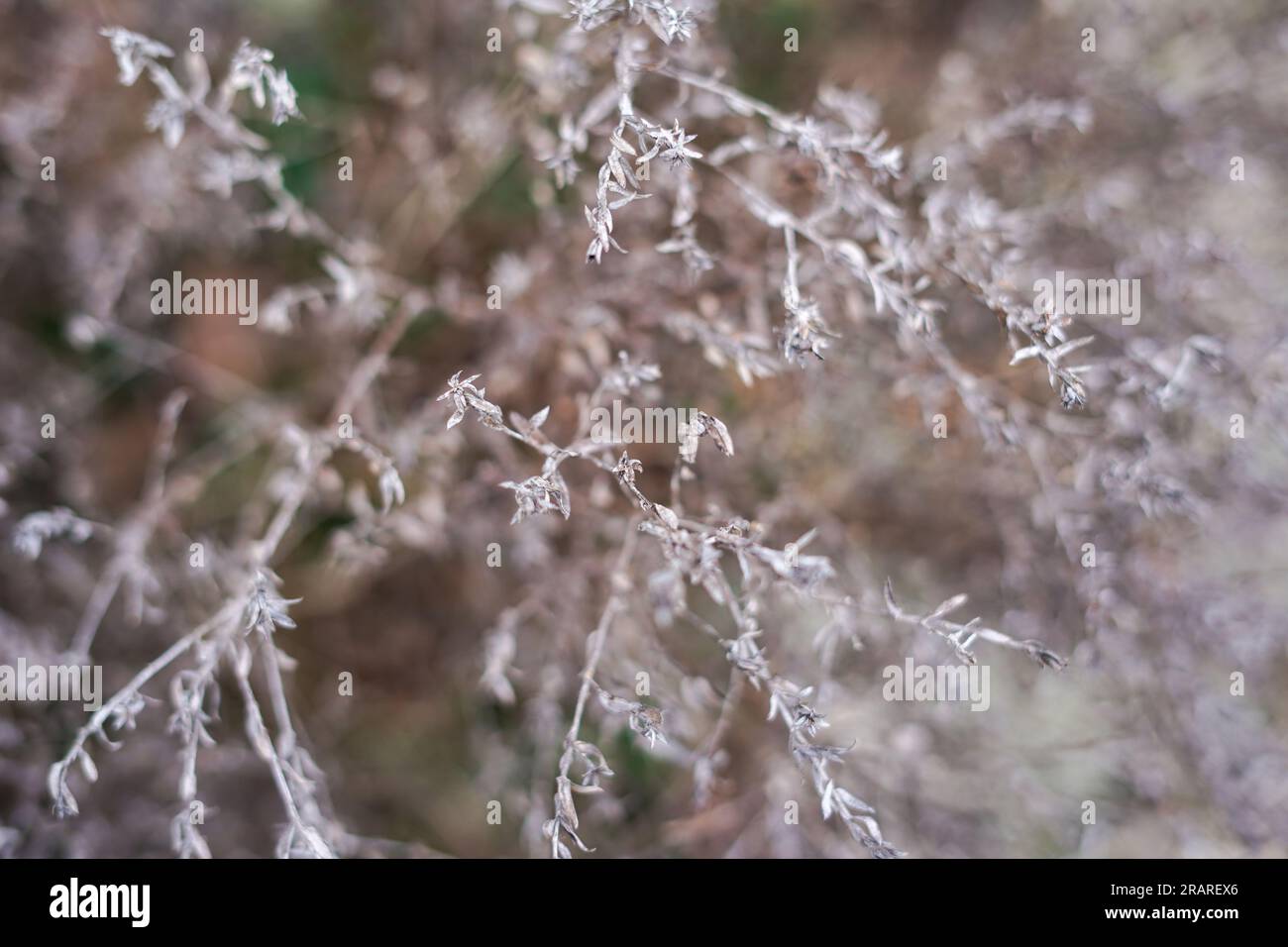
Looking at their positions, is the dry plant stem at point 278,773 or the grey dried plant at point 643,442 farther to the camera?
the grey dried plant at point 643,442

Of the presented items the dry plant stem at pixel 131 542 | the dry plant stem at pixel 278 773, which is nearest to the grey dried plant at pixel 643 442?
the dry plant stem at pixel 131 542

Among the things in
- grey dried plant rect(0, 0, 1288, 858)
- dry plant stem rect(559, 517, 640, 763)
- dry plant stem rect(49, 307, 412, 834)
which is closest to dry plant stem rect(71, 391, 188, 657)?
grey dried plant rect(0, 0, 1288, 858)

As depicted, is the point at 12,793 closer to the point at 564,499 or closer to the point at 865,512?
the point at 564,499

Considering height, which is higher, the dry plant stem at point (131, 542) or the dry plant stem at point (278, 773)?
the dry plant stem at point (131, 542)

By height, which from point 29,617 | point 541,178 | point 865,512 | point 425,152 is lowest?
point 29,617

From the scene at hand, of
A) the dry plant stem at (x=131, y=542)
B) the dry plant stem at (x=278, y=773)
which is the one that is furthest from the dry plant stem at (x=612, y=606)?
the dry plant stem at (x=131, y=542)

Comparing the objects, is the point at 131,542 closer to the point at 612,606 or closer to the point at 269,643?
the point at 269,643

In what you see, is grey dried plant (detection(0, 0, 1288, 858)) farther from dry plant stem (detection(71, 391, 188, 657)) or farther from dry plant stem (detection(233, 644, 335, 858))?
dry plant stem (detection(233, 644, 335, 858))

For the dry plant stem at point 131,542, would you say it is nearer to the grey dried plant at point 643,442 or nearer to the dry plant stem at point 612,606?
the grey dried plant at point 643,442

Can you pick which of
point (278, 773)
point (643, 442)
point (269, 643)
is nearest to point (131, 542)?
point (269, 643)

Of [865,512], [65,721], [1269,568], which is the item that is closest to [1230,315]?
[1269,568]

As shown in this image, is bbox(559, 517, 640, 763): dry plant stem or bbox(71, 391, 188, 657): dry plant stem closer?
bbox(559, 517, 640, 763): dry plant stem
